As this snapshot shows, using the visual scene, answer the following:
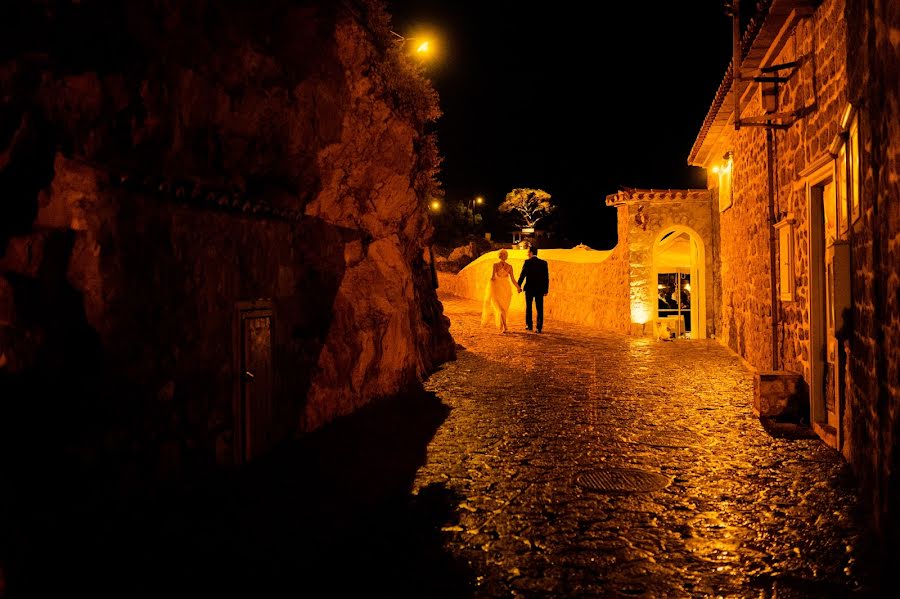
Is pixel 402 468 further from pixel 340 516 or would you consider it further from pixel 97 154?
pixel 97 154

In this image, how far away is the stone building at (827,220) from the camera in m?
3.74

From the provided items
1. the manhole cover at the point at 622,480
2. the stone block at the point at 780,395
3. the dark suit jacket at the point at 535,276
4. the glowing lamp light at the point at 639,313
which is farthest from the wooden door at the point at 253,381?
the glowing lamp light at the point at 639,313

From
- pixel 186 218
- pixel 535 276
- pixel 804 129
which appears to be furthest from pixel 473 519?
pixel 535 276

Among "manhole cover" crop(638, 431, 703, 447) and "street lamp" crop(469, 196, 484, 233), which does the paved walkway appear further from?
"street lamp" crop(469, 196, 484, 233)

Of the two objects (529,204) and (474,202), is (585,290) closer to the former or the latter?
(529,204)

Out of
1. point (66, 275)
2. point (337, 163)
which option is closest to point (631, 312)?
point (337, 163)

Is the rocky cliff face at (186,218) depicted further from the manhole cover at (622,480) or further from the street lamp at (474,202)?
the street lamp at (474,202)

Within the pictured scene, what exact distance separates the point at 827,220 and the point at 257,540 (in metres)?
6.10

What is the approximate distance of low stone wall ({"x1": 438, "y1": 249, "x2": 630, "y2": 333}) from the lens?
1734 centimetres

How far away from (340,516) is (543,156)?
59379mm

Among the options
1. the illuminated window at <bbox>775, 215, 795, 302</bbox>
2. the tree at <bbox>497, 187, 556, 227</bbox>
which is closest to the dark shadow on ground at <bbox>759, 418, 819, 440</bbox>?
the illuminated window at <bbox>775, 215, 795, 302</bbox>

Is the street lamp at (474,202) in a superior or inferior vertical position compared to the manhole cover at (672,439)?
superior

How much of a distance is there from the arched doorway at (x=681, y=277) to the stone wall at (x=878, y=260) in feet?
38.7

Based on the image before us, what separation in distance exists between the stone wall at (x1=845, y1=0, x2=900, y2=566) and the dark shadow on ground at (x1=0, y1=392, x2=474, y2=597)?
2521 mm
